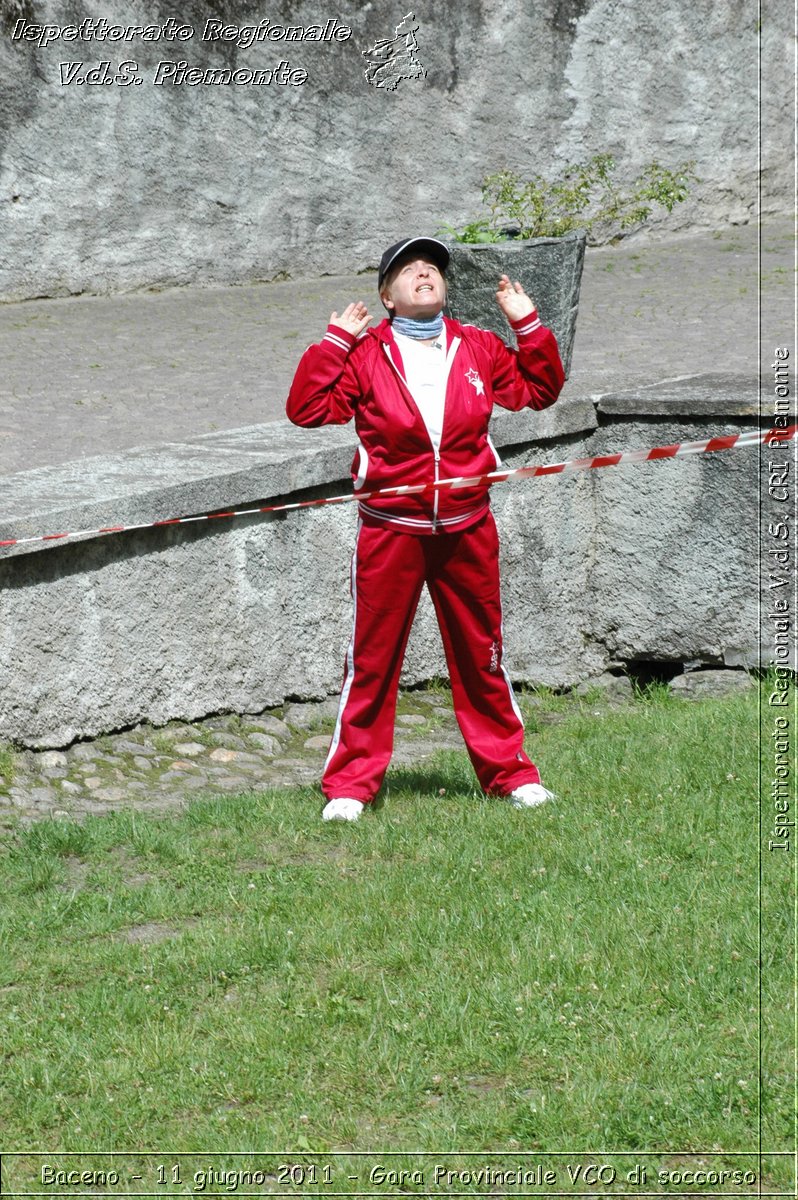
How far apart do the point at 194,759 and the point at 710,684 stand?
2.53 metres

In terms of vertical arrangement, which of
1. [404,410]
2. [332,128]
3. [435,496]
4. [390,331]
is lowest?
[435,496]

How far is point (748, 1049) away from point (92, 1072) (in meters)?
1.46

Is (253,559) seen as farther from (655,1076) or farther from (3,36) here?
(3,36)

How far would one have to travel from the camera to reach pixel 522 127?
13156mm

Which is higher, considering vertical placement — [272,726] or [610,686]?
[272,726]

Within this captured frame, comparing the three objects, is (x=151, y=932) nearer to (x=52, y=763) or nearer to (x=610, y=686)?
(x=52, y=763)

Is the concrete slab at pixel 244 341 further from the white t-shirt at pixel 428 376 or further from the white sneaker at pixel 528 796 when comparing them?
the white sneaker at pixel 528 796

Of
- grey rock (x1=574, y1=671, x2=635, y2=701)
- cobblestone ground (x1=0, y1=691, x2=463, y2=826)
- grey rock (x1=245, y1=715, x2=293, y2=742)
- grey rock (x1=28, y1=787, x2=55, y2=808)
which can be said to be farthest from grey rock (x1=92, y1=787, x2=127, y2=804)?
grey rock (x1=574, y1=671, x2=635, y2=701)

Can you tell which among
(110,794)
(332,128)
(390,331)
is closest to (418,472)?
(390,331)

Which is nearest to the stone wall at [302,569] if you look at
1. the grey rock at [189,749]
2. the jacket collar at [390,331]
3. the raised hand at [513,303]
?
the grey rock at [189,749]

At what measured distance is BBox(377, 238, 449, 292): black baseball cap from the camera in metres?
4.98

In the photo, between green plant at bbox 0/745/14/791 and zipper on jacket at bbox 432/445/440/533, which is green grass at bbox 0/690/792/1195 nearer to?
green plant at bbox 0/745/14/791

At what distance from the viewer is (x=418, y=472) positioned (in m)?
4.96

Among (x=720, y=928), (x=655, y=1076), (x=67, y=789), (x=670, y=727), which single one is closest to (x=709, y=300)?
(x=670, y=727)
